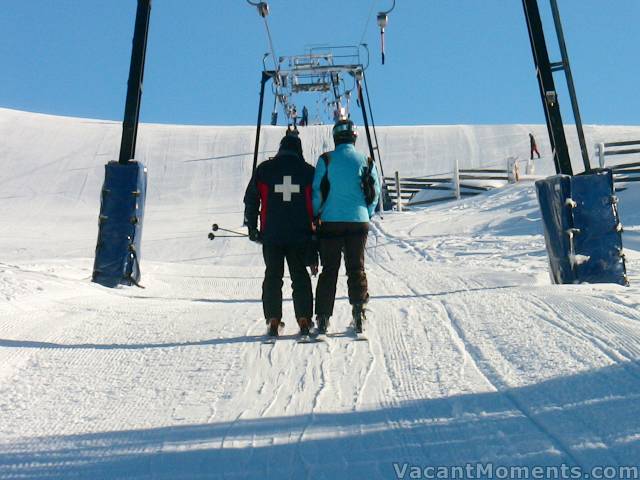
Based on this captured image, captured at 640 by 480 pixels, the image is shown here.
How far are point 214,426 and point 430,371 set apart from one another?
1448 millimetres

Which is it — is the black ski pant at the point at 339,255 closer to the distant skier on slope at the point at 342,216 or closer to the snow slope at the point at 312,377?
the distant skier on slope at the point at 342,216

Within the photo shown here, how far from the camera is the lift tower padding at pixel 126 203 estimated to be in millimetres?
10516

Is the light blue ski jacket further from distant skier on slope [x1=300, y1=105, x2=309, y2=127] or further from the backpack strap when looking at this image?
distant skier on slope [x1=300, y1=105, x2=309, y2=127]

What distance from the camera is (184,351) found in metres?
6.17

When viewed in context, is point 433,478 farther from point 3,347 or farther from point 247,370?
point 3,347

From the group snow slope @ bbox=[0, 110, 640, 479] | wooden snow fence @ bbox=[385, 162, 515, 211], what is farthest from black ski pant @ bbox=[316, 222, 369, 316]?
wooden snow fence @ bbox=[385, 162, 515, 211]

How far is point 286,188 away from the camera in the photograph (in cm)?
661

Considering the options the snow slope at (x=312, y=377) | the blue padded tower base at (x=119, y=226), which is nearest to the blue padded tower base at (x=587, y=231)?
the snow slope at (x=312, y=377)

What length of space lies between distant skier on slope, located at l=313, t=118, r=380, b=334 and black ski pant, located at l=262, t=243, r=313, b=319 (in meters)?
0.13

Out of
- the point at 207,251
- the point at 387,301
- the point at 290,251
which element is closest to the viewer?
the point at 290,251

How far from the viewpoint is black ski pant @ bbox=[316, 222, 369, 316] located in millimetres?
6574

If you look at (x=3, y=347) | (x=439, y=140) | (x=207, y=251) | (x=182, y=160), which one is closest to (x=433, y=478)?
(x=3, y=347)

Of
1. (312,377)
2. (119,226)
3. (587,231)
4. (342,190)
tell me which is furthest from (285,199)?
(119,226)

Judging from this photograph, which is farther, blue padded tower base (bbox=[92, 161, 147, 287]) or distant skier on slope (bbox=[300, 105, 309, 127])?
distant skier on slope (bbox=[300, 105, 309, 127])
